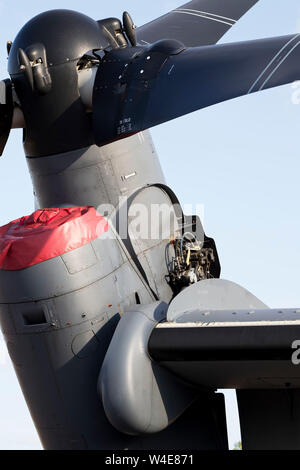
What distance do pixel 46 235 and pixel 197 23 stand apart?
5.87 meters

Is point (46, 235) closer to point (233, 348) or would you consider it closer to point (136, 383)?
point (136, 383)

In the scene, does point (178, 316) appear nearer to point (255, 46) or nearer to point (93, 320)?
point (93, 320)

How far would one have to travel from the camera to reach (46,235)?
398 inches

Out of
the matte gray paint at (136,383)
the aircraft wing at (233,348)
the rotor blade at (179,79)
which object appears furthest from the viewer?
the matte gray paint at (136,383)

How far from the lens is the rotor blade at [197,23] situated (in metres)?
14.1

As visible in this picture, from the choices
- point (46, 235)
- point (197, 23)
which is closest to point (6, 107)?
point (46, 235)

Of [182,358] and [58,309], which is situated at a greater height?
[58,309]

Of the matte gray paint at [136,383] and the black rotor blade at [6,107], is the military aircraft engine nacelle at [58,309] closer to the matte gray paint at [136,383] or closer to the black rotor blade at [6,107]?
the matte gray paint at [136,383]

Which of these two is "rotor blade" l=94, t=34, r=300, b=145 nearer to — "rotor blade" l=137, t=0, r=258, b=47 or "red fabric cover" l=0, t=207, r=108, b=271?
"red fabric cover" l=0, t=207, r=108, b=271

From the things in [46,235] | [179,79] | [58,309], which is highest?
[179,79]

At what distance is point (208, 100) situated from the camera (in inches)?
385

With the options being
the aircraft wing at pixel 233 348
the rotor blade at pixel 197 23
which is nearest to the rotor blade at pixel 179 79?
the aircraft wing at pixel 233 348

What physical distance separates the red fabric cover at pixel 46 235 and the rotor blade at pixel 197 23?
4617 mm
